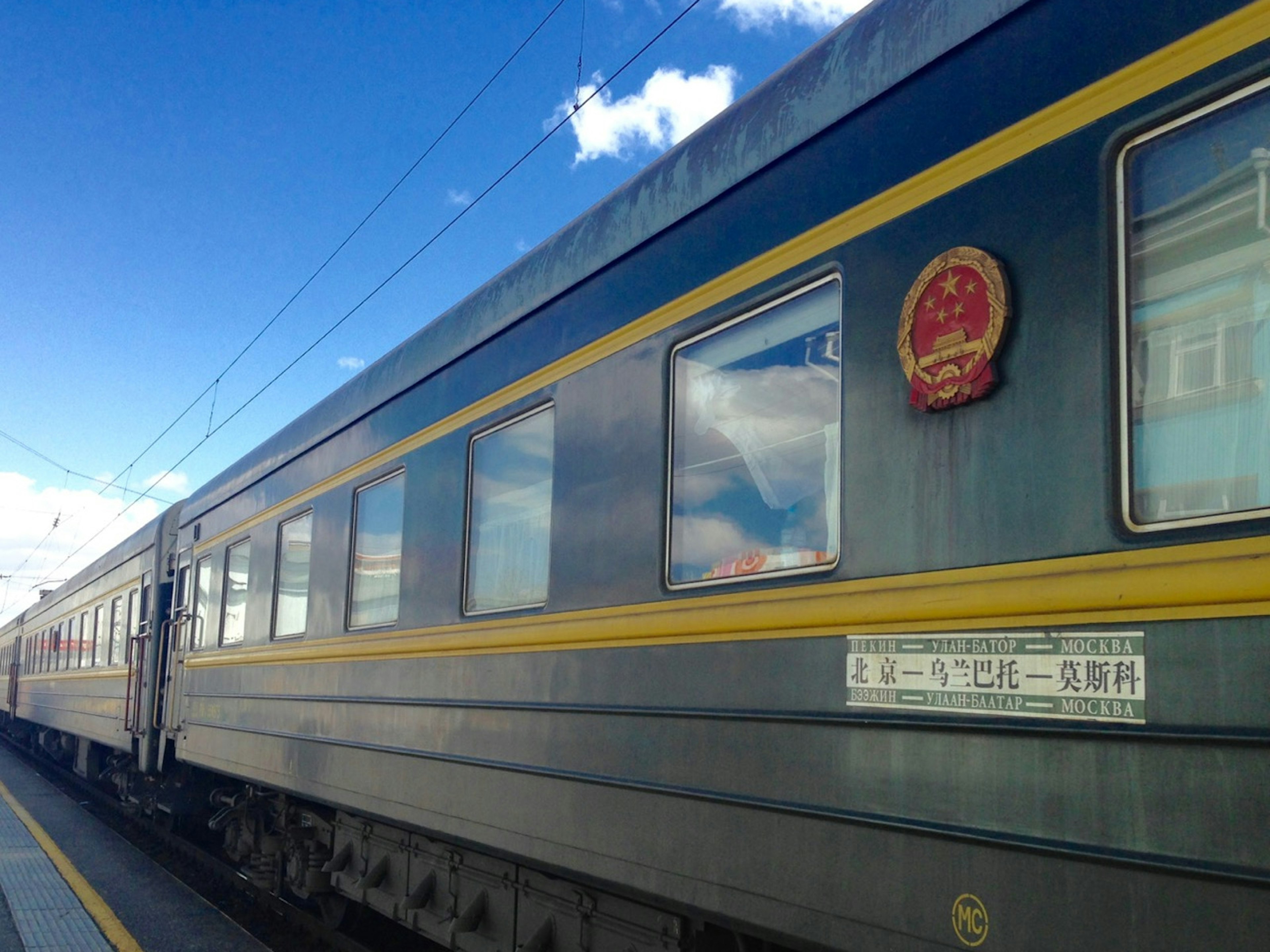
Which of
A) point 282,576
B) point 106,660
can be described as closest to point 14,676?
point 106,660

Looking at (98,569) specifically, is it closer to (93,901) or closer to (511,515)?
(93,901)

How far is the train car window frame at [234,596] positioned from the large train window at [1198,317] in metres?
6.76

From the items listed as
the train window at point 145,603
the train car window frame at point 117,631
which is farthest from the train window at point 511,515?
the train car window frame at point 117,631

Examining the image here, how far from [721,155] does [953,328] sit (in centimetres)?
120

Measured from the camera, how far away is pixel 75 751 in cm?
1909

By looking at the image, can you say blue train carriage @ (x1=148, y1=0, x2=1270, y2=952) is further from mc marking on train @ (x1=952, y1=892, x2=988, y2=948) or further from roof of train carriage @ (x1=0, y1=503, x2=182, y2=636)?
roof of train carriage @ (x1=0, y1=503, x2=182, y2=636)

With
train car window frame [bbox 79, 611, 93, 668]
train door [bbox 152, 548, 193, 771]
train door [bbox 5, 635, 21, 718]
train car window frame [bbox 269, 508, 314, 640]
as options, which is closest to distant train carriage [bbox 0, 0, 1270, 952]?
train car window frame [bbox 269, 508, 314, 640]

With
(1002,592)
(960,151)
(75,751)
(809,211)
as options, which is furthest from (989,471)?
(75,751)

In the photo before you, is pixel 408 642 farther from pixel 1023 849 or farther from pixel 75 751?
pixel 75 751

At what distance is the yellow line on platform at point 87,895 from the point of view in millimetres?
7148

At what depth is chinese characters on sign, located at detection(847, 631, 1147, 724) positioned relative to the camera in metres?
2.10

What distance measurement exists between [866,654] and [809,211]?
3.90 feet

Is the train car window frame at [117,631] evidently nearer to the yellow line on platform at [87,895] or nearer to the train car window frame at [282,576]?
the yellow line on platform at [87,895]

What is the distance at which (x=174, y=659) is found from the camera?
9.98m
